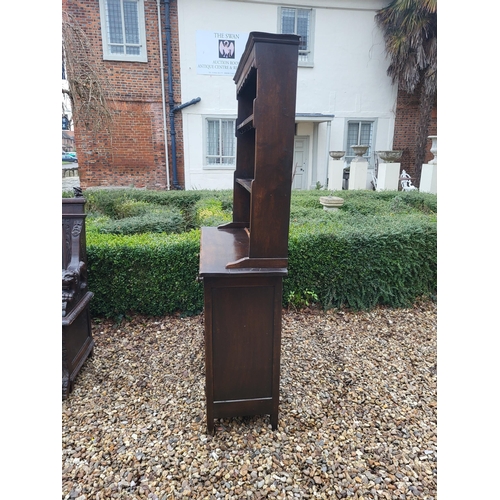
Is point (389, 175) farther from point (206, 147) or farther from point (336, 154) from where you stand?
point (206, 147)

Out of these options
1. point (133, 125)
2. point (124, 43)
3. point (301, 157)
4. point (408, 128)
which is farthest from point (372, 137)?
point (124, 43)

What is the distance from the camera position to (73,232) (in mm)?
2729

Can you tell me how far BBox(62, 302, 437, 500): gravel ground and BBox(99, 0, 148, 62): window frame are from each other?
8702 millimetres

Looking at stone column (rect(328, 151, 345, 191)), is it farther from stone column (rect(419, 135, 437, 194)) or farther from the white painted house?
stone column (rect(419, 135, 437, 194))

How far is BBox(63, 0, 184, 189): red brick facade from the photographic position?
943 cm

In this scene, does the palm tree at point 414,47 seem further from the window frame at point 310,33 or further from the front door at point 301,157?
the front door at point 301,157

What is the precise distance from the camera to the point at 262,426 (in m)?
2.26

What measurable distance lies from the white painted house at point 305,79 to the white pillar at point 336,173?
2.60 feet

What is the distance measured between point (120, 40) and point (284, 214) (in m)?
9.93

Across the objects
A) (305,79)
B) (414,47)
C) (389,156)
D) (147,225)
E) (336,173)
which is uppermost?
(414,47)

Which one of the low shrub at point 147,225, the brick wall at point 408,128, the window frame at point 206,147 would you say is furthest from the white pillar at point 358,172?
the low shrub at point 147,225

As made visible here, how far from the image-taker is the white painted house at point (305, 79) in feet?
31.8

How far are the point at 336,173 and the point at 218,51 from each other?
472cm

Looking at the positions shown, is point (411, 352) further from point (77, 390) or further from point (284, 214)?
point (77, 390)
